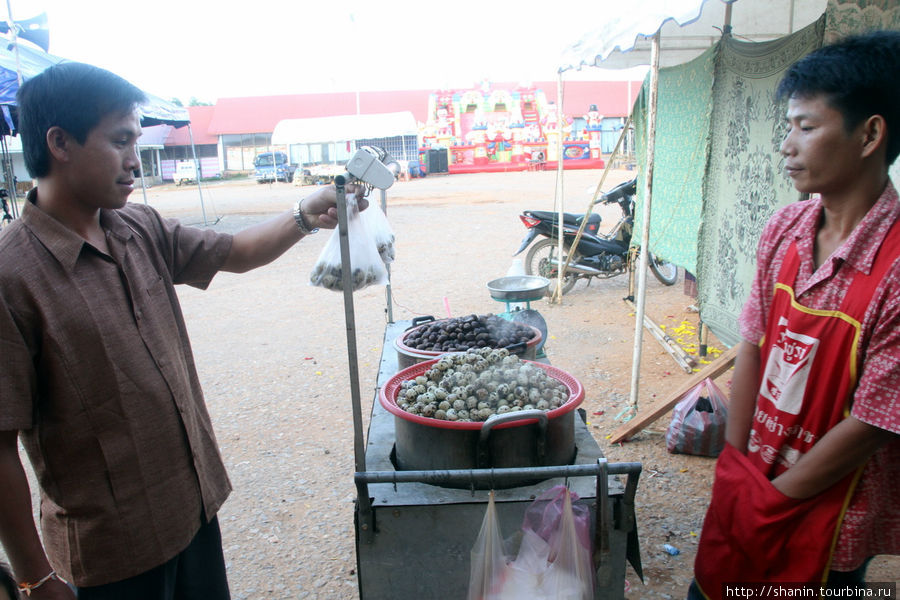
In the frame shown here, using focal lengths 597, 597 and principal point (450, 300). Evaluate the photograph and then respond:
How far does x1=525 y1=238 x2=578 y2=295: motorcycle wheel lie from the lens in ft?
24.0

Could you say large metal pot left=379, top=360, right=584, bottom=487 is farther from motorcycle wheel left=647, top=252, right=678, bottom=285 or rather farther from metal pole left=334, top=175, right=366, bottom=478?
motorcycle wheel left=647, top=252, right=678, bottom=285

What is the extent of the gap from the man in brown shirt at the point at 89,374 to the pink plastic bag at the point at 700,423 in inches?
113

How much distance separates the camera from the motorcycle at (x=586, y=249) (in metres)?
7.19

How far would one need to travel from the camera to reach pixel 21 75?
721 cm

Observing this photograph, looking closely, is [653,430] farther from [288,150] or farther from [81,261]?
[288,150]

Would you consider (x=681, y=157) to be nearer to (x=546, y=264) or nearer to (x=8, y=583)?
(x=546, y=264)

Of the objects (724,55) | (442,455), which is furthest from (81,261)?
(724,55)

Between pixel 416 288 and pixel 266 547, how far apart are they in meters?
5.19

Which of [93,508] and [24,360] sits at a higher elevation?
[24,360]

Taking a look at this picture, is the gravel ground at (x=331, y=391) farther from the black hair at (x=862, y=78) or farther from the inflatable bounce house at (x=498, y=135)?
the inflatable bounce house at (x=498, y=135)

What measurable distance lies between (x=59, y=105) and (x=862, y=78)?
72.2 inches

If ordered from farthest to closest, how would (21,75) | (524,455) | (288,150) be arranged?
(288,150) → (21,75) → (524,455)

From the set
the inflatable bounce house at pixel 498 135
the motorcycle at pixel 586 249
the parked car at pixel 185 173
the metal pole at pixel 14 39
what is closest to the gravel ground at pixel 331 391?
the motorcycle at pixel 586 249

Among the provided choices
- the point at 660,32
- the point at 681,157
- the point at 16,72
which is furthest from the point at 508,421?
the point at 16,72
